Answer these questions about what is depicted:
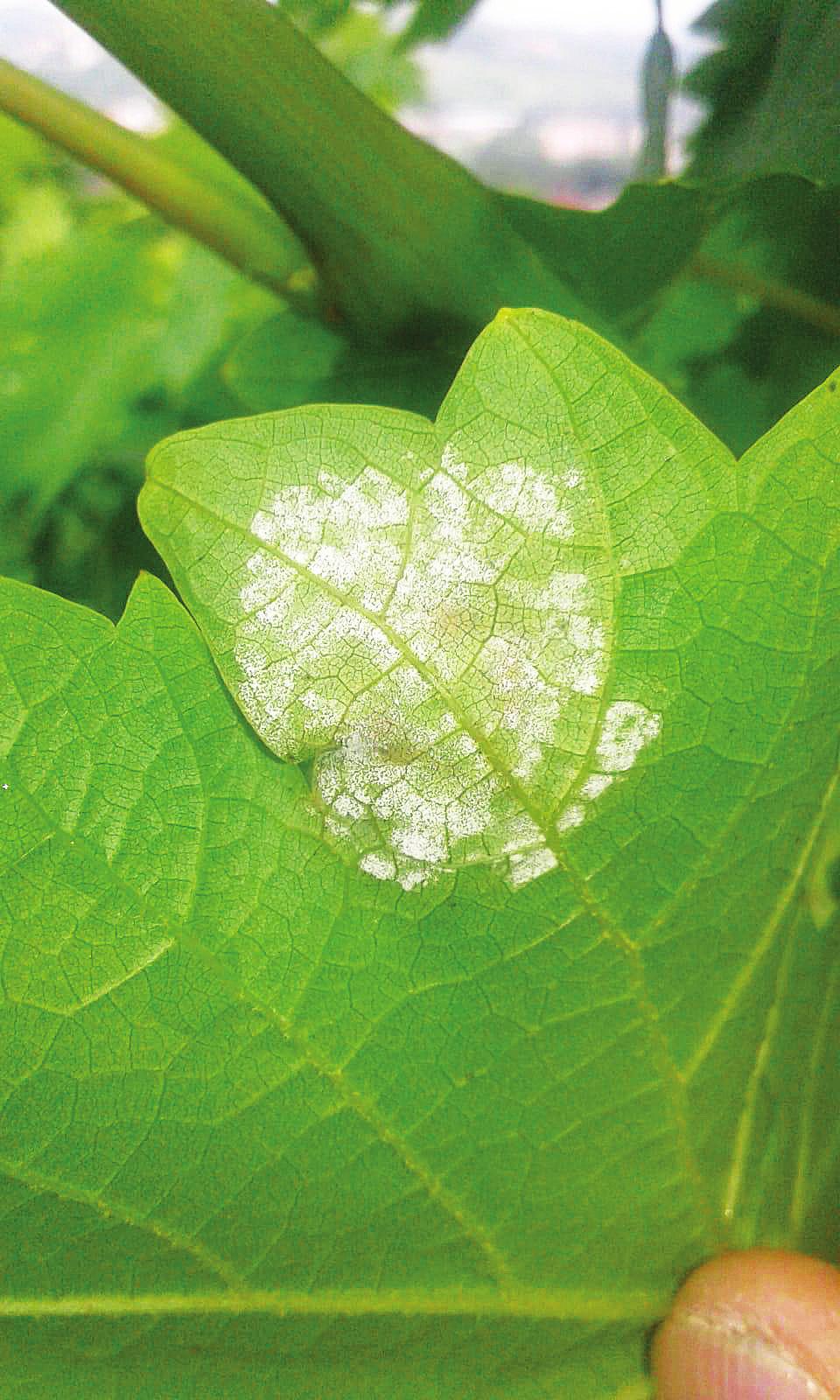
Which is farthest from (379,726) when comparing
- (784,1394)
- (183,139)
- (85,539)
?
(183,139)

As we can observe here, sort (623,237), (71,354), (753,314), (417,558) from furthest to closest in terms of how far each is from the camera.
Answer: (71,354) < (753,314) < (623,237) < (417,558)

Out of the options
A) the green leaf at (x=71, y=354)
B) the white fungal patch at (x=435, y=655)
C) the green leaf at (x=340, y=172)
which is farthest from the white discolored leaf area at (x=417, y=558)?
the green leaf at (x=71, y=354)

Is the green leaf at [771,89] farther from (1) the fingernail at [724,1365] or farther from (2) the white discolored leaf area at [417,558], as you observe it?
(1) the fingernail at [724,1365]

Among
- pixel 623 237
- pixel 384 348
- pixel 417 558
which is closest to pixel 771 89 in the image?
pixel 623 237

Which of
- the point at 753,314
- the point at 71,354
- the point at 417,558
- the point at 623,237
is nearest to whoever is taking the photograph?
the point at 417,558

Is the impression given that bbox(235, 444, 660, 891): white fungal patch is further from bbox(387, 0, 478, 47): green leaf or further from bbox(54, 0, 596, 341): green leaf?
bbox(387, 0, 478, 47): green leaf

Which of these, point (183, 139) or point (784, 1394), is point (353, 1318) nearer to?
point (784, 1394)

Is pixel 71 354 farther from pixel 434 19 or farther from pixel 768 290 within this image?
pixel 768 290

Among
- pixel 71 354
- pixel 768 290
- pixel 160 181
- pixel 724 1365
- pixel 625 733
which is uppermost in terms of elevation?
pixel 71 354
